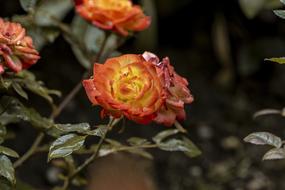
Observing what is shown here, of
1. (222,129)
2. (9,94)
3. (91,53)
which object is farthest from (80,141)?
(222,129)

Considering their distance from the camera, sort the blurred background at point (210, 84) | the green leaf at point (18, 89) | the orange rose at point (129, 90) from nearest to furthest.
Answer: the orange rose at point (129, 90) < the green leaf at point (18, 89) < the blurred background at point (210, 84)

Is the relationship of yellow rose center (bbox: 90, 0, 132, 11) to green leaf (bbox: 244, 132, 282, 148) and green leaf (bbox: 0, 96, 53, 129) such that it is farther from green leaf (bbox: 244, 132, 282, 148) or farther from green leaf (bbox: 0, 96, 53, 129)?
green leaf (bbox: 244, 132, 282, 148)

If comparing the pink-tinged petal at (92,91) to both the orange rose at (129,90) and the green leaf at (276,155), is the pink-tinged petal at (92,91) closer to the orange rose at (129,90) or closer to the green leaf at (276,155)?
the orange rose at (129,90)

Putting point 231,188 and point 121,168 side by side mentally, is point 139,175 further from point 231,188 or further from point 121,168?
point 231,188

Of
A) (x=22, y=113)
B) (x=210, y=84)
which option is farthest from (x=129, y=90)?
(x=210, y=84)

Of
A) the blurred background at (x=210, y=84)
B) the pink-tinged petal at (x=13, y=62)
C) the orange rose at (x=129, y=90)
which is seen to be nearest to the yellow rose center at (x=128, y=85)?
the orange rose at (x=129, y=90)

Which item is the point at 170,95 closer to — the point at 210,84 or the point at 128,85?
the point at 128,85

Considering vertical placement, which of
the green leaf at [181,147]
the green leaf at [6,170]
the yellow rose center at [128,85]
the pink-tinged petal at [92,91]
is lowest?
the green leaf at [181,147]
